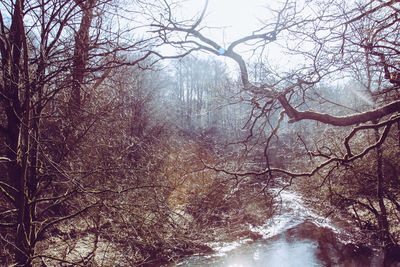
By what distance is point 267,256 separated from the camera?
10250 mm

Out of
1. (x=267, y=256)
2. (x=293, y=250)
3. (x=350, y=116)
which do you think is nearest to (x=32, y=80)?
(x=350, y=116)

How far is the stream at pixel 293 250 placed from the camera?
377 inches

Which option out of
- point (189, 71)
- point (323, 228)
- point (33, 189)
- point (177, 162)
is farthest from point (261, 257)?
point (189, 71)

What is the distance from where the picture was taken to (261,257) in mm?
10180

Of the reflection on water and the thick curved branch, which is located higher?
the thick curved branch

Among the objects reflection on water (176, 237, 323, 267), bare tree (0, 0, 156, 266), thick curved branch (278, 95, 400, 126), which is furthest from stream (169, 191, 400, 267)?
bare tree (0, 0, 156, 266)

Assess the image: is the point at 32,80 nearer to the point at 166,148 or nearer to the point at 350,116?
the point at 350,116

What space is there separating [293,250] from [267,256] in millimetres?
1184

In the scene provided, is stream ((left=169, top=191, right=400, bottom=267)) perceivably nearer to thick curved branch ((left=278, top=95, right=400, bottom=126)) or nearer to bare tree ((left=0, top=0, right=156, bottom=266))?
thick curved branch ((left=278, top=95, right=400, bottom=126))

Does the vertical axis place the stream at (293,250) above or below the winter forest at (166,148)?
below

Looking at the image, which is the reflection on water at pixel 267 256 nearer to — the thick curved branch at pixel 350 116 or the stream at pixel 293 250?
the stream at pixel 293 250

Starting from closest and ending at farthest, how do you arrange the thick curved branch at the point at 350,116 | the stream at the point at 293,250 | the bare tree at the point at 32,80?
the bare tree at the point at 32,80 < the thick curved branch at the point at 350,116 < the stream at the point at 293,250

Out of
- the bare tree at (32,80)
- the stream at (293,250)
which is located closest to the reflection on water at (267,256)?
the stream at (293,250)

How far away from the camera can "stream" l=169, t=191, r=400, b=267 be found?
957cm
